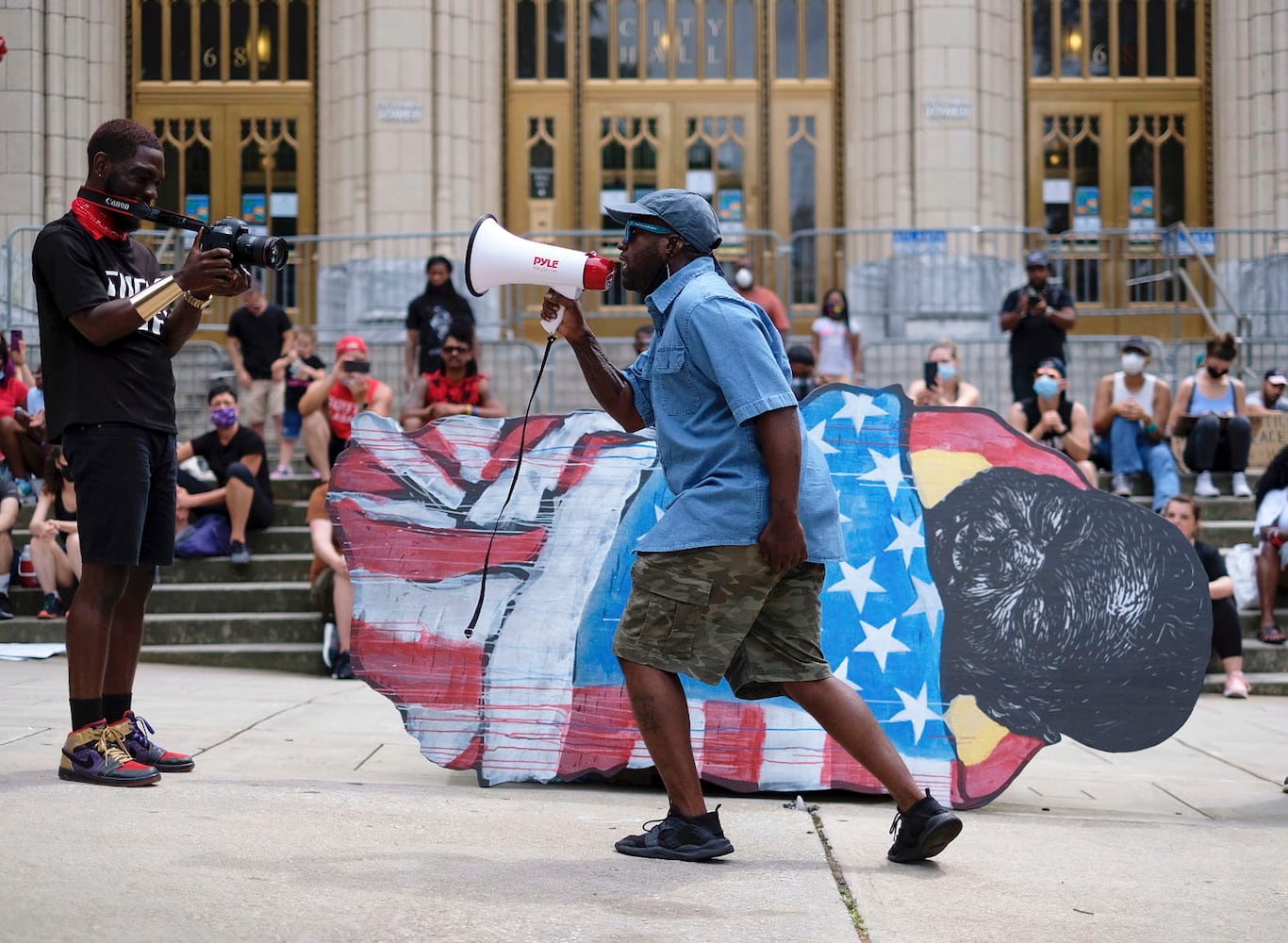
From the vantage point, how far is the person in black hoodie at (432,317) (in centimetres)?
1285

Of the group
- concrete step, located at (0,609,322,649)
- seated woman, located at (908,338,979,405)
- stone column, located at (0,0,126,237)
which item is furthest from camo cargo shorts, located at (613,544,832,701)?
stone column, located at (0,0,126,237)

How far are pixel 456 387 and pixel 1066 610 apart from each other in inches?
220

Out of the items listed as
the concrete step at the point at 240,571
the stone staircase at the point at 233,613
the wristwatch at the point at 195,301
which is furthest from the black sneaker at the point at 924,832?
the concrete step at the point at 240,571

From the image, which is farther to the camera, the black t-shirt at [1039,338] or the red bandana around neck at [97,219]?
the black t-shirt at [1039,338]

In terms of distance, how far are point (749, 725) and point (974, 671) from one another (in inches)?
35.2

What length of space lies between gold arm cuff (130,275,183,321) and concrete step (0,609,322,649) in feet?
18.2

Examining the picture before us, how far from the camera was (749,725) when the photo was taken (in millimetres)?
5883

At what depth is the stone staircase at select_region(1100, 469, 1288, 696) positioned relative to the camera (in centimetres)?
973

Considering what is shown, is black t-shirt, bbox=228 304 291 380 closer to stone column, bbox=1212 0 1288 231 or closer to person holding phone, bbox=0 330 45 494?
person holding phone, bbox=0 330 45 494

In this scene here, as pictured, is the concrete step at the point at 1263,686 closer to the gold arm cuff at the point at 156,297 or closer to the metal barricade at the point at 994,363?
the metal barricade at the point at 994,363

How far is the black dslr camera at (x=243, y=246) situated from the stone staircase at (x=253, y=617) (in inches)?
210

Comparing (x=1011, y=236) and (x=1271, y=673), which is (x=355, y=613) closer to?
(x=1271, y=673)

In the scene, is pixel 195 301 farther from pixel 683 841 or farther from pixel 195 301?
pixel 683 841

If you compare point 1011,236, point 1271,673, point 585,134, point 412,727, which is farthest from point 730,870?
point 585,134
